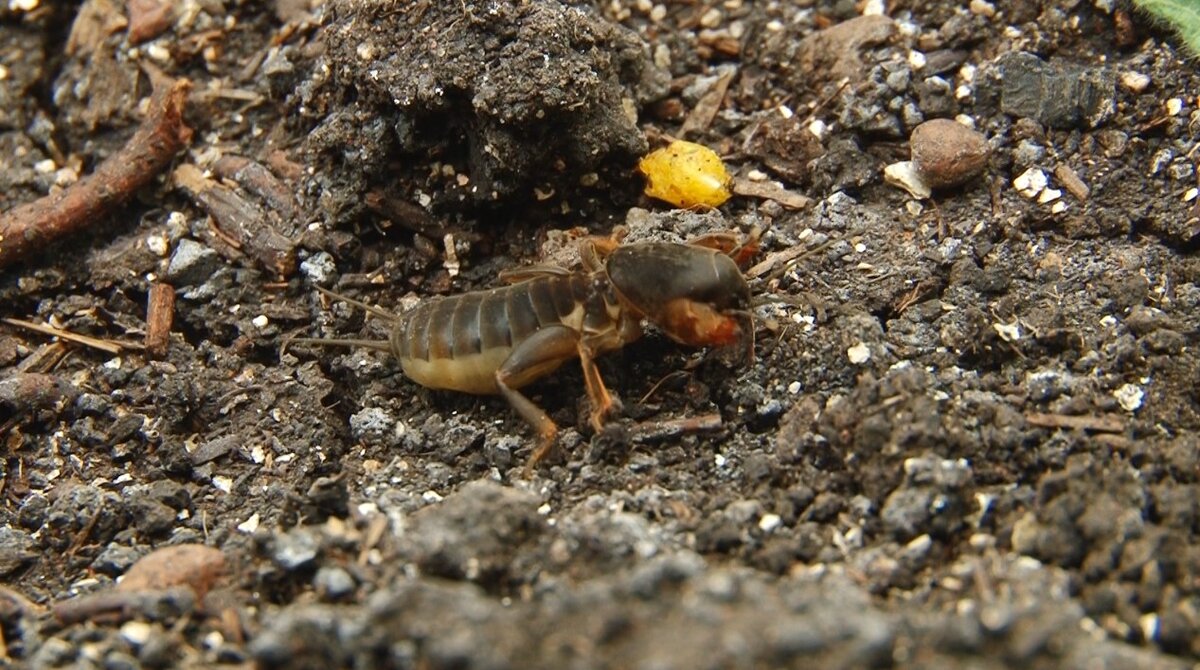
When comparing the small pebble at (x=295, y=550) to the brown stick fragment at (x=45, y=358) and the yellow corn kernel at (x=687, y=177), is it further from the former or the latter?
the yellow corn kernel at (x=687, y=177)

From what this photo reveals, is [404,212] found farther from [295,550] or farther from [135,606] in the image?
[135,606]

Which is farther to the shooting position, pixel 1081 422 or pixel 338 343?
pixel 338 343

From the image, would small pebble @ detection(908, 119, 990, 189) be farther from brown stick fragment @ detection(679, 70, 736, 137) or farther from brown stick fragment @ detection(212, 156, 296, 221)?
brown stick fragment @ detection(212, 156, 296, 221)

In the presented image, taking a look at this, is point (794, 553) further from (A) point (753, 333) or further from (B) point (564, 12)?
(B) point (564, 12)

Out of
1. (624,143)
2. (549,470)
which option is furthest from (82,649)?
(624,143)

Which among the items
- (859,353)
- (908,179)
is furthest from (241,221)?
(908,179)
